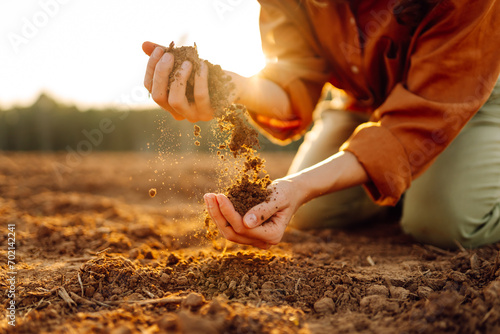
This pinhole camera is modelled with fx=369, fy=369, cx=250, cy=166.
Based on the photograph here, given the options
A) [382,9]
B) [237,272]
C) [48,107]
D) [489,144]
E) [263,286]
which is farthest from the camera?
[48,107]

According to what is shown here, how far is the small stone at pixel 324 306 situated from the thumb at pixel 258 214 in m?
0.33

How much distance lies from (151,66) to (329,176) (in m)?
0.85

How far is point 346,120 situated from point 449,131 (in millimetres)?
1079

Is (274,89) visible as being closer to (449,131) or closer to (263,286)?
(449,131)

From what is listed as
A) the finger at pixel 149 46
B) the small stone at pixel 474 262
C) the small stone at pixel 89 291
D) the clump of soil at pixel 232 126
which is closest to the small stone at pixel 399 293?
the small stone at pixel 474 262

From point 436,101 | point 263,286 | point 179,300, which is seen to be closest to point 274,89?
point 436,101

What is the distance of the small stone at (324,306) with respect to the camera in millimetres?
1213

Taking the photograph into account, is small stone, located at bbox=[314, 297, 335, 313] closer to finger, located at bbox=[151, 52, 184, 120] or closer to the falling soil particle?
the falling soil particle

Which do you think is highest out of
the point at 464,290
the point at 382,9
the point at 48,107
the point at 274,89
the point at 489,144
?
the point at 48,107

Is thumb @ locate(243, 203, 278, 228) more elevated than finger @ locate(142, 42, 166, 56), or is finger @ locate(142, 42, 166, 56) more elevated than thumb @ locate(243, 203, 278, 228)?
finger @ locate(142, 42, 166, 56)

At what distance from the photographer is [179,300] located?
121 centimetres

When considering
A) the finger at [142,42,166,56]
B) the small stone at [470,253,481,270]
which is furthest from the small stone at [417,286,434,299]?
the finger at [142,42,166,56]

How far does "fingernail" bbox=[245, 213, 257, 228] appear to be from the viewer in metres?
1.28

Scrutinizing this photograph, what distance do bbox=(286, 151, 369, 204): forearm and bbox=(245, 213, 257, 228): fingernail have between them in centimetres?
26
